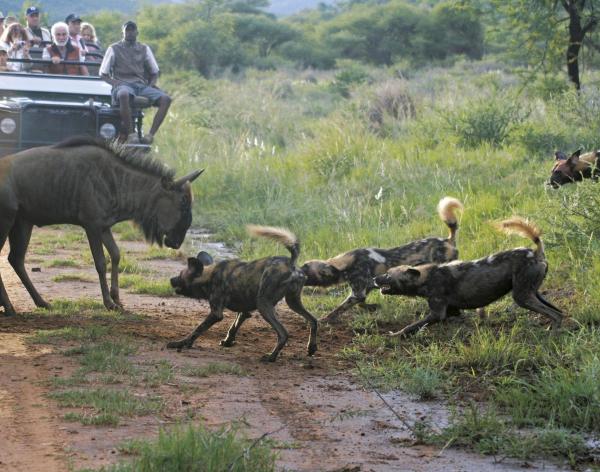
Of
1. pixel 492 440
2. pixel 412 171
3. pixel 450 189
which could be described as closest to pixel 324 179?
pixel 412 171

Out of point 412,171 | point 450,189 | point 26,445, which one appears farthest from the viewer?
point 412,171

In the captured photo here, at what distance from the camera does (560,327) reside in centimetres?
666

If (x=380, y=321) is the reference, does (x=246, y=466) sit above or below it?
above

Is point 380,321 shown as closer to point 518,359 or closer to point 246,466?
point 518,359

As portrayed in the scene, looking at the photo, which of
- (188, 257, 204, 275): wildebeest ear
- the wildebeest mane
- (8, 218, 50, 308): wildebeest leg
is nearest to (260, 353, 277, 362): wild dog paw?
(188, 257, 204, 275): wildebeest ear

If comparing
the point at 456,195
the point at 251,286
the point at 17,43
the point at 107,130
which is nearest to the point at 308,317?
the point at 251,286

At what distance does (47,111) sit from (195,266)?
581cm

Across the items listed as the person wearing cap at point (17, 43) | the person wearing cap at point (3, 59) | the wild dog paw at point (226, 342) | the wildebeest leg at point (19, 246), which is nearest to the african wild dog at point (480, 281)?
the wild dog paw at point (226, 342)

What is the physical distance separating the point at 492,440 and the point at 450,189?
6.33 meters

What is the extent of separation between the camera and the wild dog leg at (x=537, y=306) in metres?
6.64

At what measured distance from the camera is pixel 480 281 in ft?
22.3

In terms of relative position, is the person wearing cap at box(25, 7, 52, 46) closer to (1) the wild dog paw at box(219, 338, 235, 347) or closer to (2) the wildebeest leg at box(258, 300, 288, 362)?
(1) the wild dog paw at box(219, 338, 235, 347)

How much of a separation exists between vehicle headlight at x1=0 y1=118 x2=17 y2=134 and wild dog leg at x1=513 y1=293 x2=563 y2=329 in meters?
6.94

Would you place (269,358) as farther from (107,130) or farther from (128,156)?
(107,130)
